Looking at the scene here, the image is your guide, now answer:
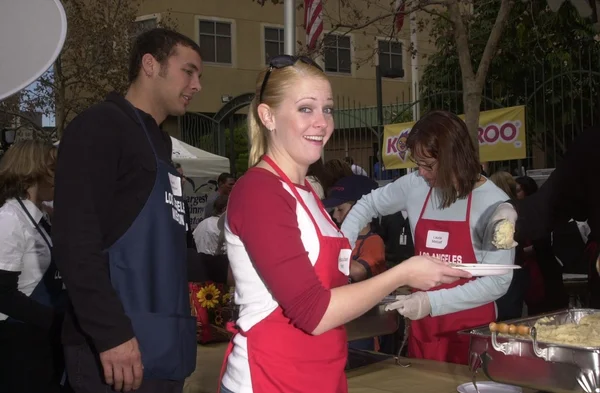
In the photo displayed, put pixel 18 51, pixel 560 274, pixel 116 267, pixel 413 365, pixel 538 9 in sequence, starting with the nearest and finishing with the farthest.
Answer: pixel 116 267, pixel 18 51, pixel 413 365, pixel 560 274, pixel 538 9

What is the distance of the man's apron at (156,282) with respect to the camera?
5.80 ft

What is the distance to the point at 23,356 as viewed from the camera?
2742mm

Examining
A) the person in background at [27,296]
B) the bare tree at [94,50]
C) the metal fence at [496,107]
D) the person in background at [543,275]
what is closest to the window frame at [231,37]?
the metal fence at [496,107]

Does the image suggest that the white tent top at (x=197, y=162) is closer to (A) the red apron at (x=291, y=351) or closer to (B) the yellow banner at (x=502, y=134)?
(B) the yellow banner at (x=502, y=134)

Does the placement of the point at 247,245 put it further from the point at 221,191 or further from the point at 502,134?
the point at 221,191

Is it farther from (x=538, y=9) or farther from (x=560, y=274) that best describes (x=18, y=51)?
(x=538, y=9)

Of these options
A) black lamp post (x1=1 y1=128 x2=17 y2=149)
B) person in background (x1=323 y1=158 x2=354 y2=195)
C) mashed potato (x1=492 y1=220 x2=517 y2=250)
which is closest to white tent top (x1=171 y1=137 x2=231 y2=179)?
black lamp post (x1=1 y1=128 x2=17 y2=149)

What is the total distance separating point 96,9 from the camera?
14844 millimetres

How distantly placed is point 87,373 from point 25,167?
139 cm

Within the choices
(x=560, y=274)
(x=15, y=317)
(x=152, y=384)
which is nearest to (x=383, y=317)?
(x=152, y=384)

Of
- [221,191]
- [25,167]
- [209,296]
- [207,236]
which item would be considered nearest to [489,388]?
[209,296]

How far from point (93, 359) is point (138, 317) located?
6.4 inches

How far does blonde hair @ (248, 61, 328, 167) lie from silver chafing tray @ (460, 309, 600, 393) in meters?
0.72

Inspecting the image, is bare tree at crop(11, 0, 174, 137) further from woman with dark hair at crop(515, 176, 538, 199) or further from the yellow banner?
woman with dark hair at crop(515, 176, 538, 199)
